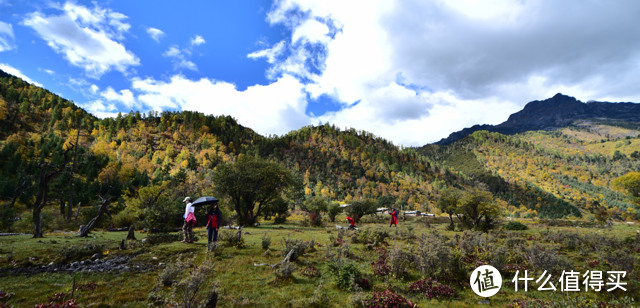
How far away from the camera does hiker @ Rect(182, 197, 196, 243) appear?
48.1 ft

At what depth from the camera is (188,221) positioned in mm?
14930

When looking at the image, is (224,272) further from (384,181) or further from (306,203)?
(384,181)

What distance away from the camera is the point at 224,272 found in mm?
9867

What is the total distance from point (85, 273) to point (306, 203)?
163 ft

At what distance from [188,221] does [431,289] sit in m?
14.0

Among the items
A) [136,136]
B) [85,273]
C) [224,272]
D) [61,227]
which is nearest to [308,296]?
[224,272]

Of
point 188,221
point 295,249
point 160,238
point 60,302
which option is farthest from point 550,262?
point 160,238

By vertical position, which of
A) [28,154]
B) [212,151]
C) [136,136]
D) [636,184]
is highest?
[136,136]

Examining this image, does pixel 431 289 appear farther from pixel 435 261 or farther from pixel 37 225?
pixel 37 225

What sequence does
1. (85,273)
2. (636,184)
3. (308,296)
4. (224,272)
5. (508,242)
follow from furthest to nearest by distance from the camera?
(636,184) < (508,242) < (224,272) < (85,273) < (308,296)

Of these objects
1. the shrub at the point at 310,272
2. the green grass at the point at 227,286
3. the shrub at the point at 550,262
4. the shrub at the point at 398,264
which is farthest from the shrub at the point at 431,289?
the shrub at the point at 550,262

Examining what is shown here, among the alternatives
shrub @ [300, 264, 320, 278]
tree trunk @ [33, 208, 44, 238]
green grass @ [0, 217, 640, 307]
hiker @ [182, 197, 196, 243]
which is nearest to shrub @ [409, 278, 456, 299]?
green grass @ [0, 217, 640, 307]

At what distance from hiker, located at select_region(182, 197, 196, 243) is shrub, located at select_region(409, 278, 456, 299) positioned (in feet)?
42.2

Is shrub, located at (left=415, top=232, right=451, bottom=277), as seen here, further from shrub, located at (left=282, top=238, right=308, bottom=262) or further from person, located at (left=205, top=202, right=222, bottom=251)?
person, located at (left=205, top=202, right=222, bottom=251)
